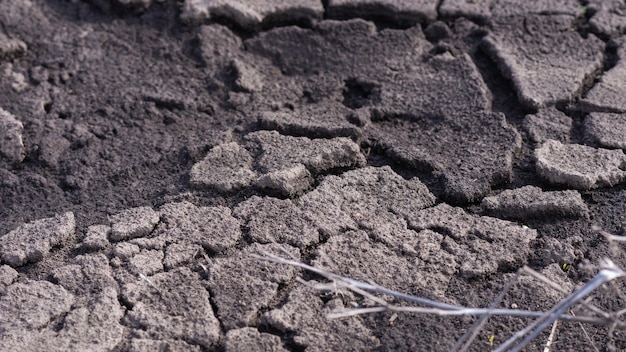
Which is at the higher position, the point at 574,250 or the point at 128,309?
the point at 574,250

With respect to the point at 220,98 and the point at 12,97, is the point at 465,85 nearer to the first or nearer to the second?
the point at 220,98

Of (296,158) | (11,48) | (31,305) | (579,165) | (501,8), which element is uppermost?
(501,8)

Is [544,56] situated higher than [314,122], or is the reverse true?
[544,56]

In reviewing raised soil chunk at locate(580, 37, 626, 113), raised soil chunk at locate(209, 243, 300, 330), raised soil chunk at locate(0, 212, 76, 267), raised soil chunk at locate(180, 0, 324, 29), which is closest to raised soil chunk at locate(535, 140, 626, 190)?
raised soil chunk at locate(580, 37, 626, 113)

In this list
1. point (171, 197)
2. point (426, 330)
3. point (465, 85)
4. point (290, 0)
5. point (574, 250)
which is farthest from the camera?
point (290, 0)

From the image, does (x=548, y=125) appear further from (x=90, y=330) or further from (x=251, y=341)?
(x=90, y=330)

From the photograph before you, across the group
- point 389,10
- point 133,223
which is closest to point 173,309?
point 133,223

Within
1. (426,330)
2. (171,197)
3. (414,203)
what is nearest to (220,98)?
(171,197)
